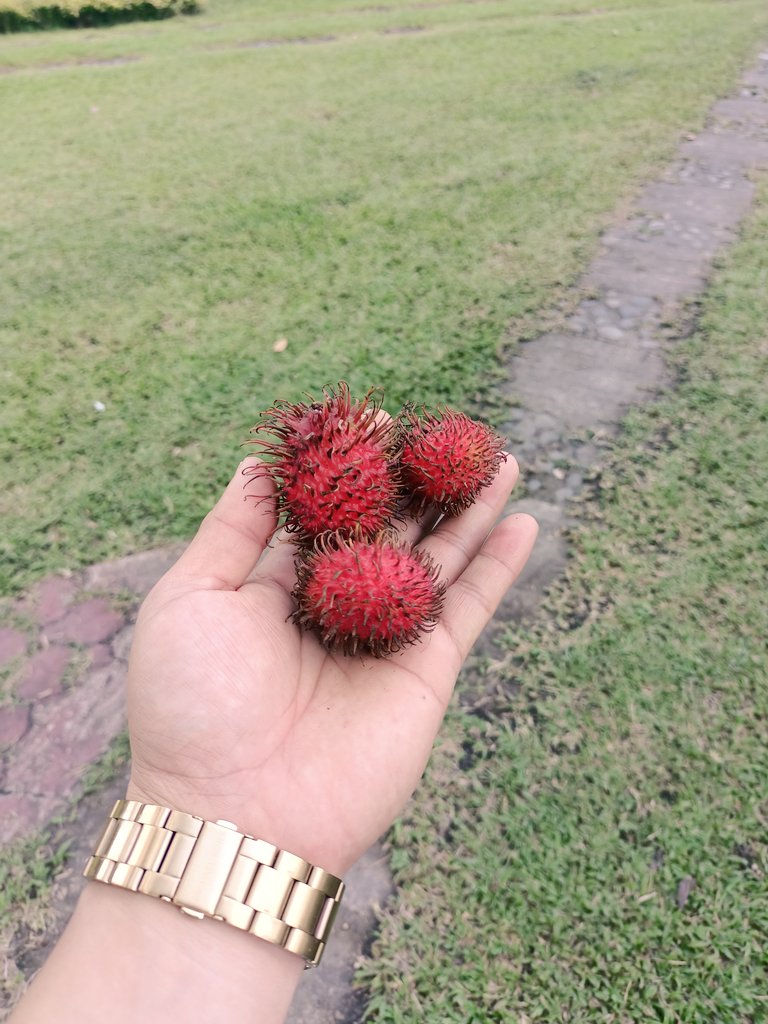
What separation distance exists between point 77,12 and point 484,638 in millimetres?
14324

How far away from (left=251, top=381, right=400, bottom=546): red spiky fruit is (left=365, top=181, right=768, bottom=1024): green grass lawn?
0.92 meters

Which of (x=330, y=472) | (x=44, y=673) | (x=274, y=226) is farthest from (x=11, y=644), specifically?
(x=274, y=226)

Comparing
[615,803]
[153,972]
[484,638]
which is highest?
[153,972]

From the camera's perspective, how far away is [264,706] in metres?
1.66

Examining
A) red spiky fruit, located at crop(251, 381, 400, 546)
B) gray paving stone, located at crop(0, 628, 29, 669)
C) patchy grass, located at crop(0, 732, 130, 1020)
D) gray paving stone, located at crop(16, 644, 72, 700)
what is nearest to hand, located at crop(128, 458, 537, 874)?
red spiky fruit, located at crop(251, 381, 400, 546)

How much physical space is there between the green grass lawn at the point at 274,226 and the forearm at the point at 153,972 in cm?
175

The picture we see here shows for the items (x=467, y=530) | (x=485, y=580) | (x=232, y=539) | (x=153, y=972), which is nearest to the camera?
(x=153, y=972)

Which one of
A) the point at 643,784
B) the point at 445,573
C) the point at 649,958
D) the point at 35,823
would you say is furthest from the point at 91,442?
the point at 649,958

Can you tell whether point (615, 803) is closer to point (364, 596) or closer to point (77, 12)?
point (364, 596)

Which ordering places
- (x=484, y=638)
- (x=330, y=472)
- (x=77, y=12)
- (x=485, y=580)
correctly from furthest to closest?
1. (x=77, y=12)
2. (x=484, y=638)
3. (x=485, y=580)
4. (x=330, y=472)

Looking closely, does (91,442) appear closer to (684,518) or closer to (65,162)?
(684,518)

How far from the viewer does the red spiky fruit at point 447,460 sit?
77.9 inches

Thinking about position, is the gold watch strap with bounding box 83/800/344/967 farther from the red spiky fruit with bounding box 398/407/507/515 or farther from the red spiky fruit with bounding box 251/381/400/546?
the red spiky fruit with bounding box 398/407/507/515

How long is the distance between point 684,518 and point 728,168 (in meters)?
3.82
